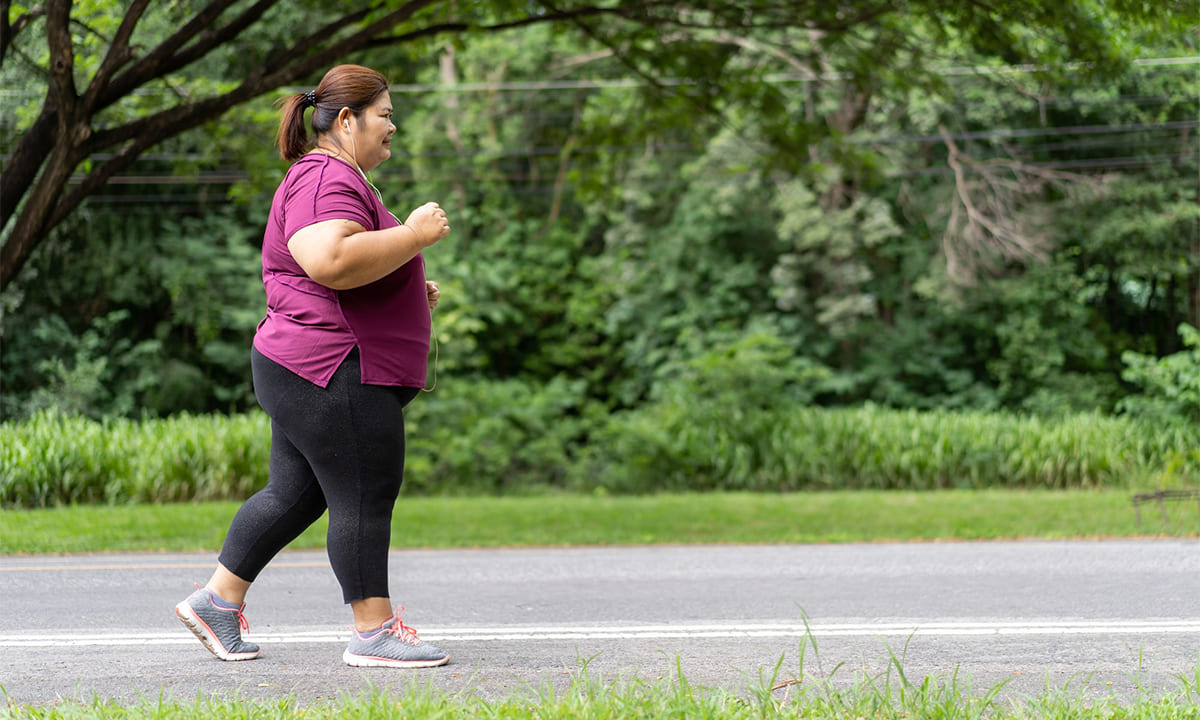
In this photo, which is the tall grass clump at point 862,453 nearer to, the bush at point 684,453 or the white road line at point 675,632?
the bush at point 684,453

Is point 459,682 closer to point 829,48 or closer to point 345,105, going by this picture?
point 345,105

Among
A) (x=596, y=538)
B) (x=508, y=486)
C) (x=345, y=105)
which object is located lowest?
(x=508, y=486)

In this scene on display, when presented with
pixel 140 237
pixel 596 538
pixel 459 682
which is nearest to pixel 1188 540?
pixel 596 538

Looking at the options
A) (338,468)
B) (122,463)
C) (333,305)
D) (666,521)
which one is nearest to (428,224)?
(333,305)

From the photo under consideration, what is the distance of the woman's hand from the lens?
3.27m

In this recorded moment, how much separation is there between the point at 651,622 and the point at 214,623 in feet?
5.84

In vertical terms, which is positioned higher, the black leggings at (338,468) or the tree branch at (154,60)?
the tree branch at (154,60)

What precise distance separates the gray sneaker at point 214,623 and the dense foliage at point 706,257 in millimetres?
14870

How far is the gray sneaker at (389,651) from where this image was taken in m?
3.46

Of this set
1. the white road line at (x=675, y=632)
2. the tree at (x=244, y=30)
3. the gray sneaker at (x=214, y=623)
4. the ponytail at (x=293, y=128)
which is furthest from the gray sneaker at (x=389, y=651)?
the tree at (x=244, y=30)

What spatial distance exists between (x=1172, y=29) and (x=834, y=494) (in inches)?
265

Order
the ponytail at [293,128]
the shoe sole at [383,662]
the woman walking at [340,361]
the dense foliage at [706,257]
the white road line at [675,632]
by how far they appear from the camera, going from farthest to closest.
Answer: the dense foliage at [706,257] → the white road line at [675,632] → the ponytail at [293,128] → the shoe sole at [383,662] → the woman walking at [340,361]

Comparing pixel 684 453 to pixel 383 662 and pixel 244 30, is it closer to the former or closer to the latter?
pixel 244 30

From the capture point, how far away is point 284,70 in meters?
8.59
